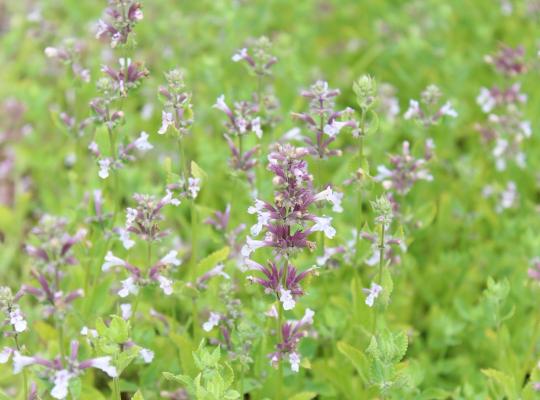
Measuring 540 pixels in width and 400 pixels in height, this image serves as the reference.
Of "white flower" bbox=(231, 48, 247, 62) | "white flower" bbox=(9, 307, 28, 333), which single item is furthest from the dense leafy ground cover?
"white flower" bbox=(231, 48, 247, 62)

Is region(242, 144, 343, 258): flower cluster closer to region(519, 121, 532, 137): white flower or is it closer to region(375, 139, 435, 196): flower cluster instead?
region(375, 139, 435, 196): flower cluster

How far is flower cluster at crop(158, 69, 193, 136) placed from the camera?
4.32 metres

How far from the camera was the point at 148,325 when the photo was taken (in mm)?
5336

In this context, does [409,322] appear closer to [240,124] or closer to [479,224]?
[479,224]

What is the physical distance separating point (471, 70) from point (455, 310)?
359cm

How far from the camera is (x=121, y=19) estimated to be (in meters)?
4.60

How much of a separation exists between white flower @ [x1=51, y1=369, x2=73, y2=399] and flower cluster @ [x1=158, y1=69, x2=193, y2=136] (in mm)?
1397

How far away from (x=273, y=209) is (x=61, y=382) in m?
1.36

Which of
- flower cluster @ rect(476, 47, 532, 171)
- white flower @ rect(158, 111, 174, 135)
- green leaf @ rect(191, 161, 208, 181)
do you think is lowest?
green leaf @ rect(191, 161, 208, 181)

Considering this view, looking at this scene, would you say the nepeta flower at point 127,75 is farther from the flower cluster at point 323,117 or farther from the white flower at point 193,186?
the flower cluster at point 323,117

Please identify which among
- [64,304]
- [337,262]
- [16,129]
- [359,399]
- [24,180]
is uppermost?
[16,129]

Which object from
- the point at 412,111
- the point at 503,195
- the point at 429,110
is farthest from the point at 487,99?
the point at 412,111

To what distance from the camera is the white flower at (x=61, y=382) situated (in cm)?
368

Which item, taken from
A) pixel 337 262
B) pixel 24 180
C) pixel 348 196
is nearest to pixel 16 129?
pixel 24 180
